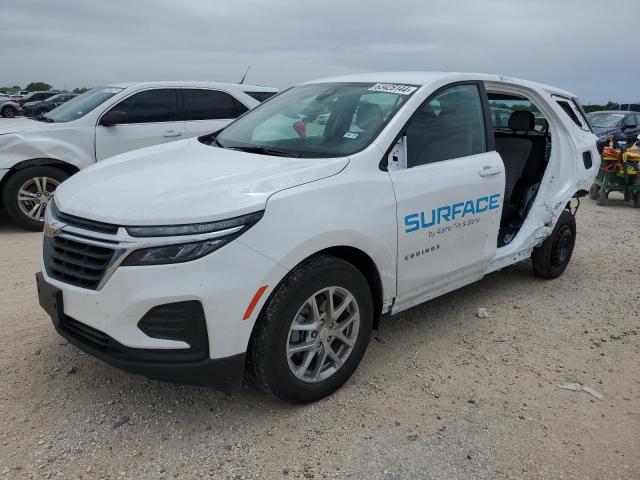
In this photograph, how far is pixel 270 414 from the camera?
2.93m

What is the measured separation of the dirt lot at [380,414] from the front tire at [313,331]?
7.3 inches

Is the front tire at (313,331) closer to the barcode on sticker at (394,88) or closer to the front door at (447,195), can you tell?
the front door at (447,195)

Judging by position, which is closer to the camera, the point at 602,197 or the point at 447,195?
the point at 447,195

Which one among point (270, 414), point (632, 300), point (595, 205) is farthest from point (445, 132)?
point (595, 205)

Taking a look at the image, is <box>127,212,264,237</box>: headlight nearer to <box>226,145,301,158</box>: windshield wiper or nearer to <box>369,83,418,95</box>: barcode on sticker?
<box>226,145,301,158</box>: windshield wiper

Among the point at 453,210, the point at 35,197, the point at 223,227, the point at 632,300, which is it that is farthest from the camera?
the point at 35,197

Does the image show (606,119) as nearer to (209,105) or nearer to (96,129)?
(209,105)

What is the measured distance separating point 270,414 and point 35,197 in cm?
506

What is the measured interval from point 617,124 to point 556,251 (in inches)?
436

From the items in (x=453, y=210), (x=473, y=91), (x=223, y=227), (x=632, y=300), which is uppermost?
(x=473, y=91)

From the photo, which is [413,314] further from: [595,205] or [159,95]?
[595,205]

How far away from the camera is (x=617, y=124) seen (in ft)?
46.6

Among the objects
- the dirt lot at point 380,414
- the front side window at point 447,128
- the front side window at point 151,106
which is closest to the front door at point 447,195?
the front side window at point 447,128

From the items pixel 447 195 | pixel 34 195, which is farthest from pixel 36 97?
pixel 447 195
